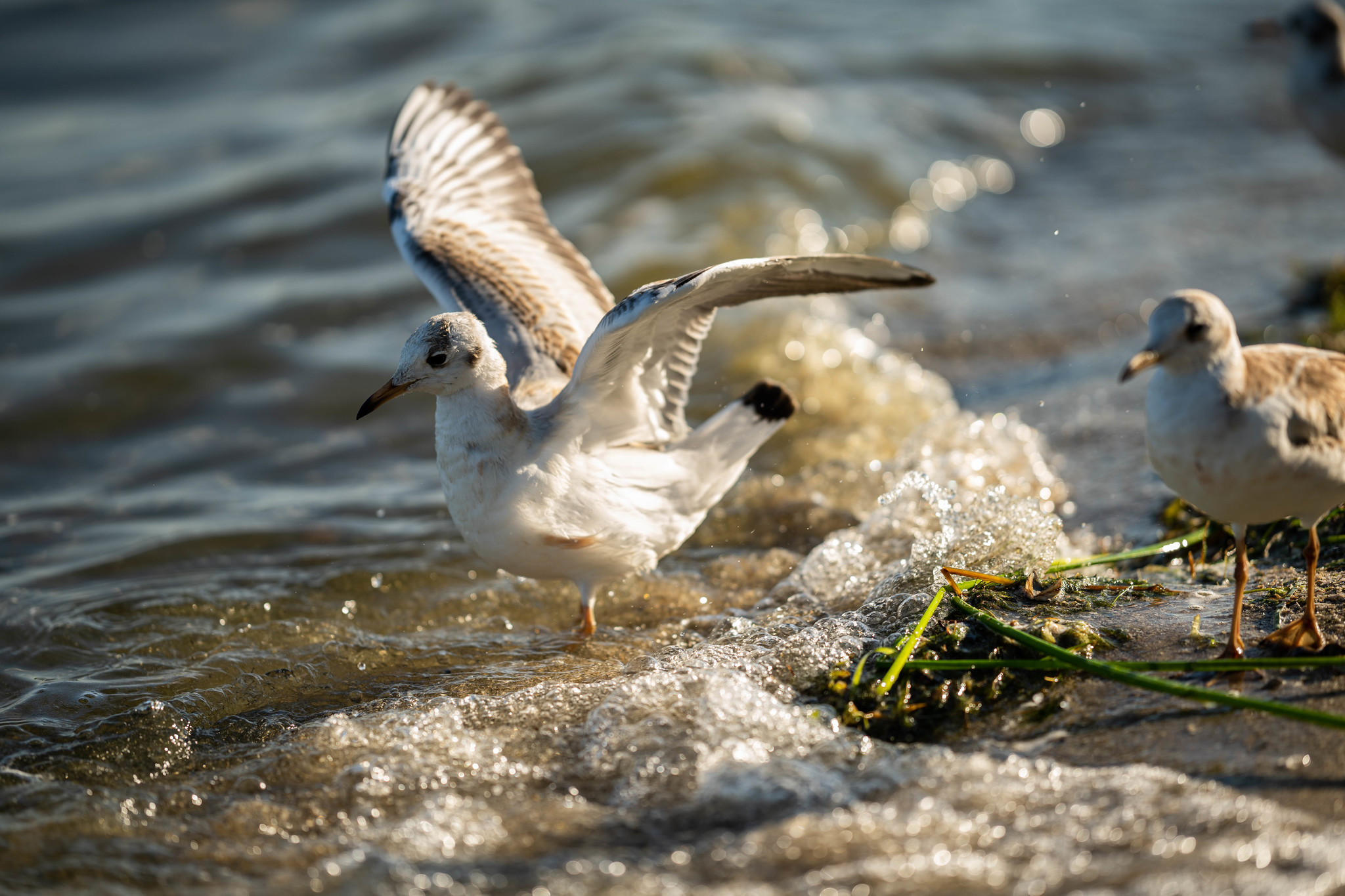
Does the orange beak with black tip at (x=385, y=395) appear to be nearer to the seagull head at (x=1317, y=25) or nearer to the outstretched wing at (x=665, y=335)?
the outstretched wing at (x=665, y=335)

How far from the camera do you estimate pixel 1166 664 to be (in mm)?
3340

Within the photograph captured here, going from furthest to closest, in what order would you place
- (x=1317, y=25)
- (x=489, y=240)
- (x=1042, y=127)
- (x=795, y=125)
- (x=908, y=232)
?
(x=1042, y=127) < (x=795, y=125) < (x=908, y=232) < (x=1317, y=25) < (x=489, y=240)

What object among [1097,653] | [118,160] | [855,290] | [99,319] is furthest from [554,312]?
[118,160]

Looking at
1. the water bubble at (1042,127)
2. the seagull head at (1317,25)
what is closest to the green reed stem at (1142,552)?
the seagull head at (1317,25)

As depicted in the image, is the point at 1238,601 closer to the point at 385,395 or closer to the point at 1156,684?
the point at 1156,684

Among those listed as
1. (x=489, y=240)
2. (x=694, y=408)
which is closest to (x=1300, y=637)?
(x=489, y=240)

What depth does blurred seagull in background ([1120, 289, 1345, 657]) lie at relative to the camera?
318 cm

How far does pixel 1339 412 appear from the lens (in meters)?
3.28

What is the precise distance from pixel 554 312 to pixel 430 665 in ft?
6.32

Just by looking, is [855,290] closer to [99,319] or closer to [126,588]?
[126,588]

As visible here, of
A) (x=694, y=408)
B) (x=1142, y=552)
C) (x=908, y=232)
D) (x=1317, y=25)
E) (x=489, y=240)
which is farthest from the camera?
(x=908, y=232)

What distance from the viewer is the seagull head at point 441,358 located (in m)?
4.54

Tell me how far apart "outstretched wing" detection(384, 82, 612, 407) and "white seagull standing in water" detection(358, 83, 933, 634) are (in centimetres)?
1

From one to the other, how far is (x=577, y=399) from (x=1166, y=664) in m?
2.47
